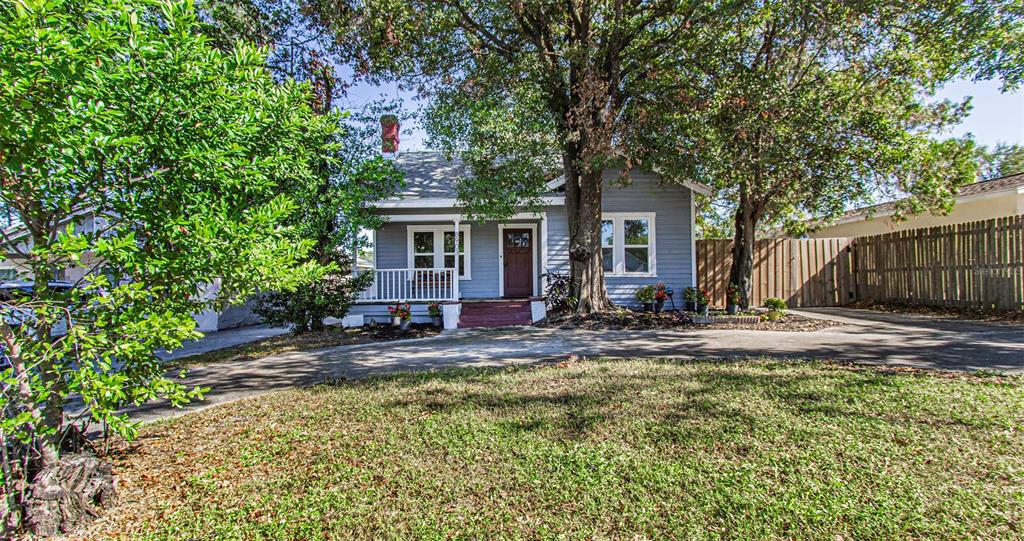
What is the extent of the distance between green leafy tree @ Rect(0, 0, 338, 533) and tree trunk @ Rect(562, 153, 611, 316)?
8273 millimetres

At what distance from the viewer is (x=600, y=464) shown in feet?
10.00

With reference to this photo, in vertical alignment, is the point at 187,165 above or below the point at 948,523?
above

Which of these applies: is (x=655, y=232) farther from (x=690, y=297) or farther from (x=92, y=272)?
(x=92, y=272)

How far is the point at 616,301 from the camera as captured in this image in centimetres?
1337

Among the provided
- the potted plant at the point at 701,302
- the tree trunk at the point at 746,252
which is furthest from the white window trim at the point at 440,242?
the tree trunk at the point at 746,252

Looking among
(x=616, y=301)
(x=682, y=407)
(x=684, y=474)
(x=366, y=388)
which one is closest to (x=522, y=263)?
(x=616, y=301)

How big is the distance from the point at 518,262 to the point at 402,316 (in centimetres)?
450

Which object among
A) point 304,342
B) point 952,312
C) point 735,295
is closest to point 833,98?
point 735,295

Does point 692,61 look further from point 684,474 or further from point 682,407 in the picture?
point 684,474

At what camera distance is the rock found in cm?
247

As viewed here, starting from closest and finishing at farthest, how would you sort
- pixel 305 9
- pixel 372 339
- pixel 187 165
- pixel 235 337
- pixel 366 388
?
1. pixel 187 165
2. pixel 366 388
3. pixel 305 9
4. pixel 372 339
5. pixel 235 337

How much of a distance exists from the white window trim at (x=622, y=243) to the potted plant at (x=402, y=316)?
19.4 ft

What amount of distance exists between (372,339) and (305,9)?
22.6 feet

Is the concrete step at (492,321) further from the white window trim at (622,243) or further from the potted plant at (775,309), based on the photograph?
the potted plant at (775,309)
